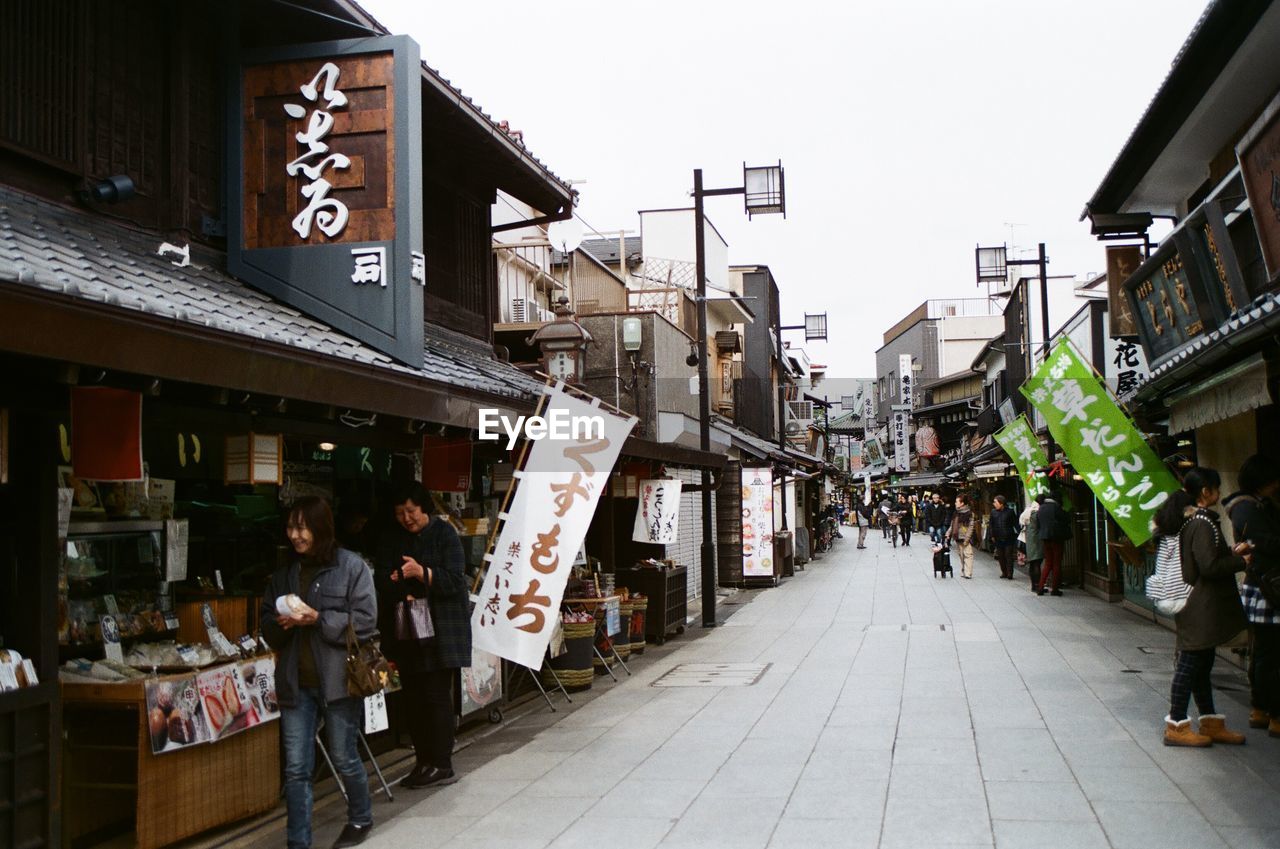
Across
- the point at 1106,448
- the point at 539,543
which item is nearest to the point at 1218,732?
the point at 1106,448

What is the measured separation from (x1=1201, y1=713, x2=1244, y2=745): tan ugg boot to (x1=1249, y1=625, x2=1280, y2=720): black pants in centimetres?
56

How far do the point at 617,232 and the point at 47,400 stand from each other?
31.6m

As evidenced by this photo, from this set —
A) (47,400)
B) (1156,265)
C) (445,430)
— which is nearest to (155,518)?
(47,400)

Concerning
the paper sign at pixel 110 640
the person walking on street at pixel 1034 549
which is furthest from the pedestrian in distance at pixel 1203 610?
the person walking on street at pixel 1034 549

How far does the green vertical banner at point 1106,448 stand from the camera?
40.4ft

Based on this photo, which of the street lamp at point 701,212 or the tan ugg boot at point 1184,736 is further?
the street lamp at point 701,212

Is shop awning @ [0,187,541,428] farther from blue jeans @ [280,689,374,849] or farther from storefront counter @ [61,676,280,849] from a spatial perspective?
storefront counter @ [61,676,280,849]

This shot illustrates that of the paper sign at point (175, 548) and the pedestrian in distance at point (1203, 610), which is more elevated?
the paper sign at point (175, 548)

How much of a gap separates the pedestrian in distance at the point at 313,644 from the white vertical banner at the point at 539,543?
2.27 meters

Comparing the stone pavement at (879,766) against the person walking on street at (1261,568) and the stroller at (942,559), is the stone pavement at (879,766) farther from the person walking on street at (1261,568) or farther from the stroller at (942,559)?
the stroller at (942,559)

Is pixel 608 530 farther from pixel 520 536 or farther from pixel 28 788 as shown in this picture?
pixel 28 788

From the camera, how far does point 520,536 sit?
9.30 meters

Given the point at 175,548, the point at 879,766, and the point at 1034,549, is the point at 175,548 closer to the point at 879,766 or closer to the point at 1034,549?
the point at 879,766

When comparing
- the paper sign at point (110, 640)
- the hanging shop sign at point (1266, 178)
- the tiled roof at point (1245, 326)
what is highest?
the hanging shop sign at point (1266, 178)
